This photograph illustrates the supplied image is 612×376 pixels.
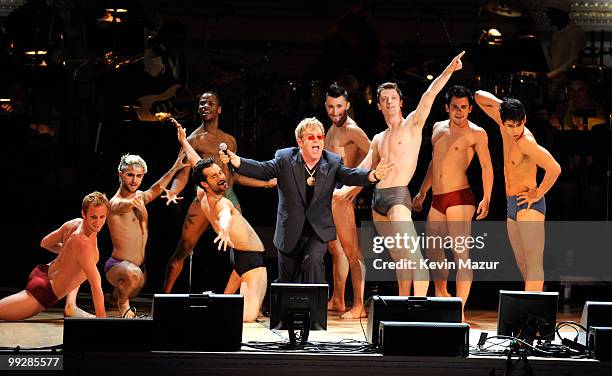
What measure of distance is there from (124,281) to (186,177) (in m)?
1.28

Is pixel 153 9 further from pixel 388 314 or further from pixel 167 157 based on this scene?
pixel 388 314

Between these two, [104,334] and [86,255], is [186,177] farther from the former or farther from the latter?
[104,334]

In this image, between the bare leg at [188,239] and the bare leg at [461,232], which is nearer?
the bare leg at [461,232]

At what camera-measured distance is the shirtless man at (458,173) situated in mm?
8680

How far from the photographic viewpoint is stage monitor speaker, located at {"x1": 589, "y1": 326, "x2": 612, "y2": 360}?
23.2ft

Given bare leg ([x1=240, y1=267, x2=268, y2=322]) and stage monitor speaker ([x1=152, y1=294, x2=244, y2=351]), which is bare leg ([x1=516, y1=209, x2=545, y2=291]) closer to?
bare leg ([x1=240, y1=267, x2=268, y2=322])

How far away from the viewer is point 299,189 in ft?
26.9

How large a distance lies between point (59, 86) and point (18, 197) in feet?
4.96

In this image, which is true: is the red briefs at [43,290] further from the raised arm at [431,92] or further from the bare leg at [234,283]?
the raised arm at [431,92]

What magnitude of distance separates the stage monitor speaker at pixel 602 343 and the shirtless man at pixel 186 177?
3176 mm

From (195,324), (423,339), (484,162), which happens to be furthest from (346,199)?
(195,324)

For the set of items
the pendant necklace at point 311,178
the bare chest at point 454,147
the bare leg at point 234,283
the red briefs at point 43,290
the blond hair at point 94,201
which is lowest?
the red briefs at point 43,290

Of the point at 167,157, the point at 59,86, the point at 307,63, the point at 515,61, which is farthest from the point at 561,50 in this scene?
the point at 59,86

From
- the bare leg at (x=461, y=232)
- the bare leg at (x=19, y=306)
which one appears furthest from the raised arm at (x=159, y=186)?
the bare leg at (x=461, y=232)
